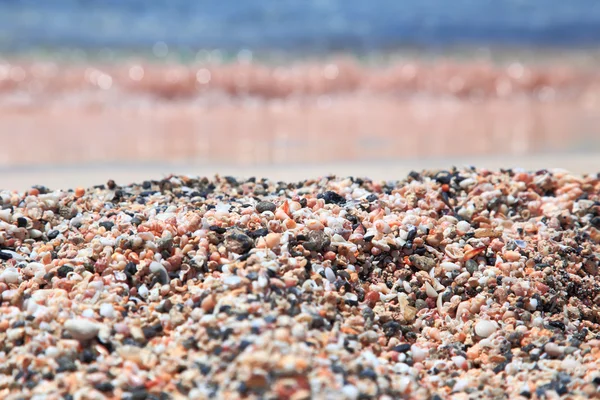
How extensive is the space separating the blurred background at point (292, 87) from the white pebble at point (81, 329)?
1.89 m

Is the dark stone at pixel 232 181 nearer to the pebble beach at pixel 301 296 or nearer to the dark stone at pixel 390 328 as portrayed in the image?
the pebble beach at pixel 301 296

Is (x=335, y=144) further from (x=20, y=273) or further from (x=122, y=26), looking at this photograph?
(x=122, y=26)

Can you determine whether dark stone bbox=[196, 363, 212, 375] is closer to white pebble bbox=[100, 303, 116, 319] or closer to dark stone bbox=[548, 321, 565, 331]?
white pebble bbox=[100, 303, 116, 319]

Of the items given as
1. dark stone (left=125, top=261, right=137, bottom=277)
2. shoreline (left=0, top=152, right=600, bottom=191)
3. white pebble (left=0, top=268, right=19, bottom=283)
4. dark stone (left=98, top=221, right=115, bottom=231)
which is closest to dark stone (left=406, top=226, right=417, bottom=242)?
dark stone (left=125, top=261, right=137, bottom=277)

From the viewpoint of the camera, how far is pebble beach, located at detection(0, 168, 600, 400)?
156 cm

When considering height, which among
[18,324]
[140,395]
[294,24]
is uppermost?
[294,24]

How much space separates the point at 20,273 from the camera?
6.48ft

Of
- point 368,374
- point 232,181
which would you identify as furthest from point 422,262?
point 232,181

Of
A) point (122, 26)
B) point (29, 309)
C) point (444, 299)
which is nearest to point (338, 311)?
point (444, 299)

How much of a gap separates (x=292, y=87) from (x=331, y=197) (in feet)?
14.5

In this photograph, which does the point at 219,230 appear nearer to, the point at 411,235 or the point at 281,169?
the point at 411,235

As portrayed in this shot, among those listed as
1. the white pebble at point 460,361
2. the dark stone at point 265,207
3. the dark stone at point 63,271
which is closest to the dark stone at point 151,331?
the dark stone at point 63,271

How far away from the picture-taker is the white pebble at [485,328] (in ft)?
6.18

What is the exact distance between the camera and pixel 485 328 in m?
1.89
